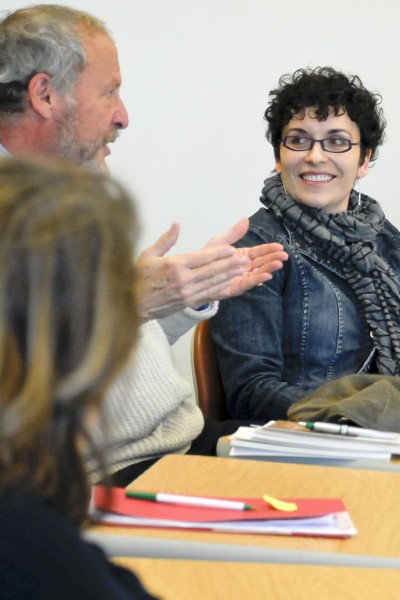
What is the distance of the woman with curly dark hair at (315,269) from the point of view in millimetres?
2447

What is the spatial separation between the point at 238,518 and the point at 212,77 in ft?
7.56

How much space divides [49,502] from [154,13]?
9.07 ft

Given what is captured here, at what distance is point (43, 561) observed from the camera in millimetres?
656

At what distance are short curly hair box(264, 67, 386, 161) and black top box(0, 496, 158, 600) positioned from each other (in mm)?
2169

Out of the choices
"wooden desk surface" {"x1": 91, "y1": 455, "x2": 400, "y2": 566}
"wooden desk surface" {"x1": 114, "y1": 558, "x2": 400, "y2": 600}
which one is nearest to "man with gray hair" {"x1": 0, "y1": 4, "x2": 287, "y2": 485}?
"wooden desk surface" {"x1": 91, "y1": 455, "x2": 400, "y2": 566}

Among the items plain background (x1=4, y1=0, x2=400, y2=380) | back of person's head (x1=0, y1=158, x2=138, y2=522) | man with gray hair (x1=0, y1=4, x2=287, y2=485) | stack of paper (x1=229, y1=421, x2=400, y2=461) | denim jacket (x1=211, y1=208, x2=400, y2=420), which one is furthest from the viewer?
plain background (x1=4, y1=0, x2=400, y2=380)

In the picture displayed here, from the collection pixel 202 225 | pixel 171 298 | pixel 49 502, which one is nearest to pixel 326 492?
pixel 171 298

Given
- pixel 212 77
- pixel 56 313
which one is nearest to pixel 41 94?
pixel 212 77

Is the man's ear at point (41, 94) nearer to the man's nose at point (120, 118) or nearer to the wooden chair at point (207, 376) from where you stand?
the man's nose at point (120, 118)

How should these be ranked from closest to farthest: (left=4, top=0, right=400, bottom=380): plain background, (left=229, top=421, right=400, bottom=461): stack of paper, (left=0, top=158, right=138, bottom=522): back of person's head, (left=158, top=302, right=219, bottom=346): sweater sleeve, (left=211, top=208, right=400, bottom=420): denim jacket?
(left=0, top=158, right=138, bottom=522): back of person's head → (left=229, top=421, right=400, bottom=461): stack of paper → (left=158, top=302, right=219, bottom=346): sweater sleeve → (left=211, top=208, right=400, bottom=420): denim jacket → (left=4, top=0, right=400, bottom=380): plain background

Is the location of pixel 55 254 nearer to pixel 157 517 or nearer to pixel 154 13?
pixel 157 517

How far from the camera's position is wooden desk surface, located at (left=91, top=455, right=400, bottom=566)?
1.18 metres

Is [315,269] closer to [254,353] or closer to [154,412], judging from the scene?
[254,353]

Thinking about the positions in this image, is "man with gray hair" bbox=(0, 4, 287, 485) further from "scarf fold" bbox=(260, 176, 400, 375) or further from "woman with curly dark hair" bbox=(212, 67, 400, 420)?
"scarf fold" bbox=(260, 176, 400, 375)
